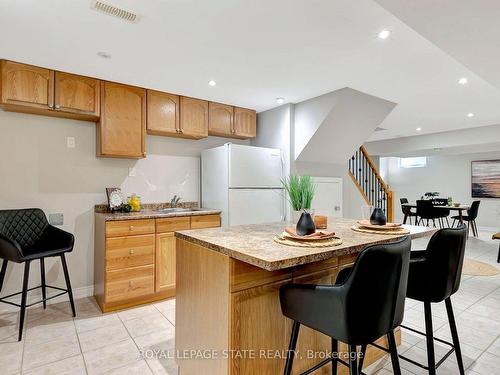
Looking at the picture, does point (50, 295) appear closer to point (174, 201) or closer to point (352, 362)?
point (174, 201)

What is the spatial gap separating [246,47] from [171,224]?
6.35 ft

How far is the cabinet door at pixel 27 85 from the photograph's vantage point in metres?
2.68

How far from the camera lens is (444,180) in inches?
364

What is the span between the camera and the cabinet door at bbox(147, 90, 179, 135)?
349cm

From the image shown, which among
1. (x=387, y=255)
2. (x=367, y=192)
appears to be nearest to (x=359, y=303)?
(x=387, y=255)

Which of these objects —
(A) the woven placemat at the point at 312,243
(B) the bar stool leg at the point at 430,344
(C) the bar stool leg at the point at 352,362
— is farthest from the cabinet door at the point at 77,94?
(B) the bar stool leg at the point at 430,344

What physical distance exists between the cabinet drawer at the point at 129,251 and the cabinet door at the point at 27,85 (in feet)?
4.81

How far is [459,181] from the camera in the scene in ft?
29.2

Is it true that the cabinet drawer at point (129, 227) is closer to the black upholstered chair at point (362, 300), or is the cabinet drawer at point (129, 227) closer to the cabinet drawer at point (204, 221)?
the cabinet drawer at point (204, 221)

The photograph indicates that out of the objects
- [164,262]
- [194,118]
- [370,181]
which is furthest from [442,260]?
[370,181]

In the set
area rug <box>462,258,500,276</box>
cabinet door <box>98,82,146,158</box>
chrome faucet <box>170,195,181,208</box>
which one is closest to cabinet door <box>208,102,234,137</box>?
cabinet door <box>98,82,146,158</box>

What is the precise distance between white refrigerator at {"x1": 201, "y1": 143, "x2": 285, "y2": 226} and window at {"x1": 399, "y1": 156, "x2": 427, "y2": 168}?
7737mm

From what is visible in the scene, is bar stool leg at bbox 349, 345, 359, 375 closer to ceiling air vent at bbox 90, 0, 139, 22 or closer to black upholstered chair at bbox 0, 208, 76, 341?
ceiling air vent at bbox 90, 0, 139, 22

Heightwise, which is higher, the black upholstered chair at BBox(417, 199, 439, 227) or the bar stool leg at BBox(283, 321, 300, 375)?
the black upholstered chair at BBox(417, 199, 439, 227)
